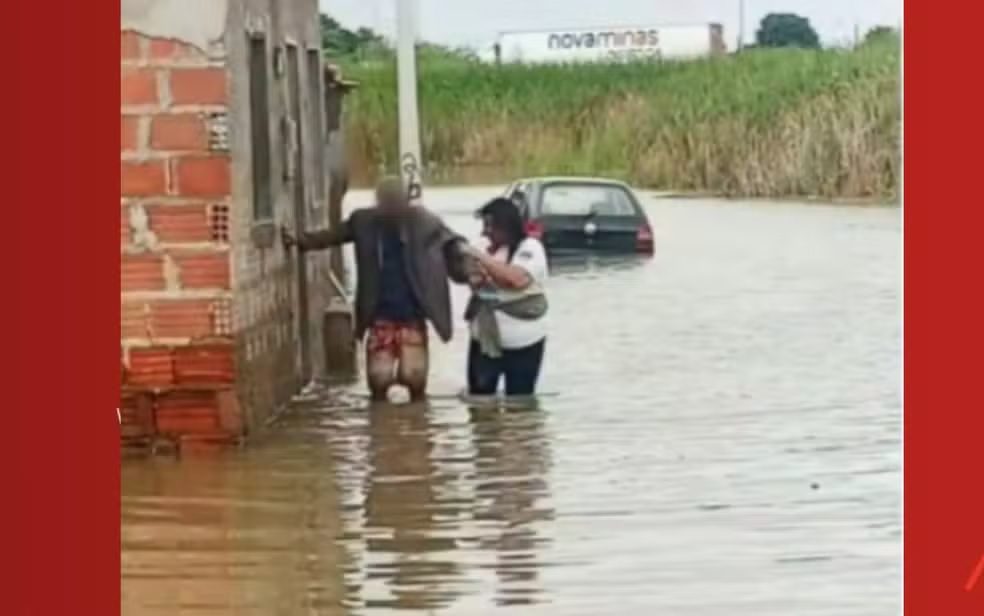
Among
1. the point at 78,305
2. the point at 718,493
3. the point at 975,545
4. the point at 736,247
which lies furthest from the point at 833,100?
the point at 78,305

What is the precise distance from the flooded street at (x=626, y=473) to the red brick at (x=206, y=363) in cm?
25

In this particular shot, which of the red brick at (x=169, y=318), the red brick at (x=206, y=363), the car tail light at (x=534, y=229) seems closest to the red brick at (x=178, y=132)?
the red brick at (x=169, y=318)

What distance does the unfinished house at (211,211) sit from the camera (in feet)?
28.6

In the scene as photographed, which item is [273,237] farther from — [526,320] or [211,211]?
[526,320]

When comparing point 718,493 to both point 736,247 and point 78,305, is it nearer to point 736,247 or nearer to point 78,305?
point 736,247

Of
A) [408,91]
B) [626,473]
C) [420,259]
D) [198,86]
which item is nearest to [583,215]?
[420,259]

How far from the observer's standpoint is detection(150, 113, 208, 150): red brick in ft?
29.0

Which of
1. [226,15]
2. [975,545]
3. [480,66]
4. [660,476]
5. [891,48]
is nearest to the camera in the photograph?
[975,545]

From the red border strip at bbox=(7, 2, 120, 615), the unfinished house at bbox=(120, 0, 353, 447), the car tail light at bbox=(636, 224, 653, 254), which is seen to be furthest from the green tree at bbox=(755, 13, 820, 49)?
the red border strip at bbox=(7, 2, 120, 615)

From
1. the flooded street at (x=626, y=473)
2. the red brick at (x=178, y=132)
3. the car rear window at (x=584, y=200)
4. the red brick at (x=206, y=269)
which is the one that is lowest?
the flooded street at (x=626, y=473)

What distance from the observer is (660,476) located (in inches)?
328

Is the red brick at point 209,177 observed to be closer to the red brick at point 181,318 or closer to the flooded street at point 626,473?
the red brick at point 181,318

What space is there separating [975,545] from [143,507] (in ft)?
8.84

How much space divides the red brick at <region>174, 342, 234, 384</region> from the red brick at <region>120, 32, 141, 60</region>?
36.8 inches
